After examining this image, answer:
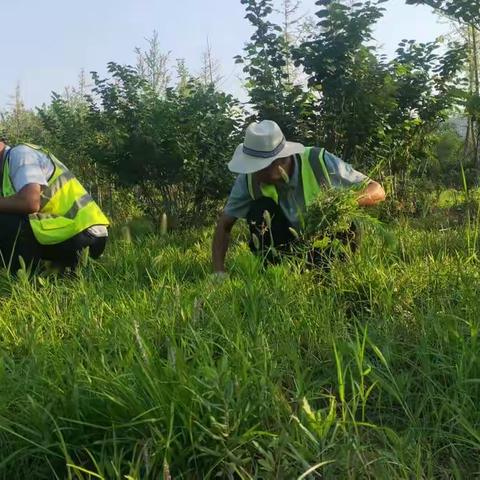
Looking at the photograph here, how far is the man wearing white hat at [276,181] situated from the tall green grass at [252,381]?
73 centimetres

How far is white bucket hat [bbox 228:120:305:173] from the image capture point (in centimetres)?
287

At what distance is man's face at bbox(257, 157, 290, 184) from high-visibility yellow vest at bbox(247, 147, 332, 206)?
0.03 m

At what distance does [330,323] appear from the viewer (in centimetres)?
195

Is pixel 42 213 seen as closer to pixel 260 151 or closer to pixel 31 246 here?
pixel 31 246

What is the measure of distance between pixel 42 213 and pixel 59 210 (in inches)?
3.7

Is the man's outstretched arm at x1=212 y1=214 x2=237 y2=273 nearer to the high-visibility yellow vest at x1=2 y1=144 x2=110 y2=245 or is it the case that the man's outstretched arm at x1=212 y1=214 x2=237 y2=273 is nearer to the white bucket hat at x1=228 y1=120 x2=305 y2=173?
the white bucket hat at x1=228 y1=120 x2=305 y2=173

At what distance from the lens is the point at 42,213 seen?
3.29 meters

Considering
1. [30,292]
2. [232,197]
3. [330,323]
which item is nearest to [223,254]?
[232,197]

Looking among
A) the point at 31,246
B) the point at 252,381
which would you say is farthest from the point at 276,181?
the point at 252,381

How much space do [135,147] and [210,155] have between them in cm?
69

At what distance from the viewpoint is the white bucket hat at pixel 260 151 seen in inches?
113

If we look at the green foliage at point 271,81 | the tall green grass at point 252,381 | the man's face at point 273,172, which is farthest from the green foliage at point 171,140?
the tall green grass at point 252,381

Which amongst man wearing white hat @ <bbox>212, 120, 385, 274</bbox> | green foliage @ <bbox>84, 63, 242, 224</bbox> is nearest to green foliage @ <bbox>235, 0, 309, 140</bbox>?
green foliage @ <bbox>84, 63, 242, 224</bbox>

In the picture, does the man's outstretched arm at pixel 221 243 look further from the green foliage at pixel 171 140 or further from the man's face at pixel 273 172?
the green foliage at pixel 171 140
